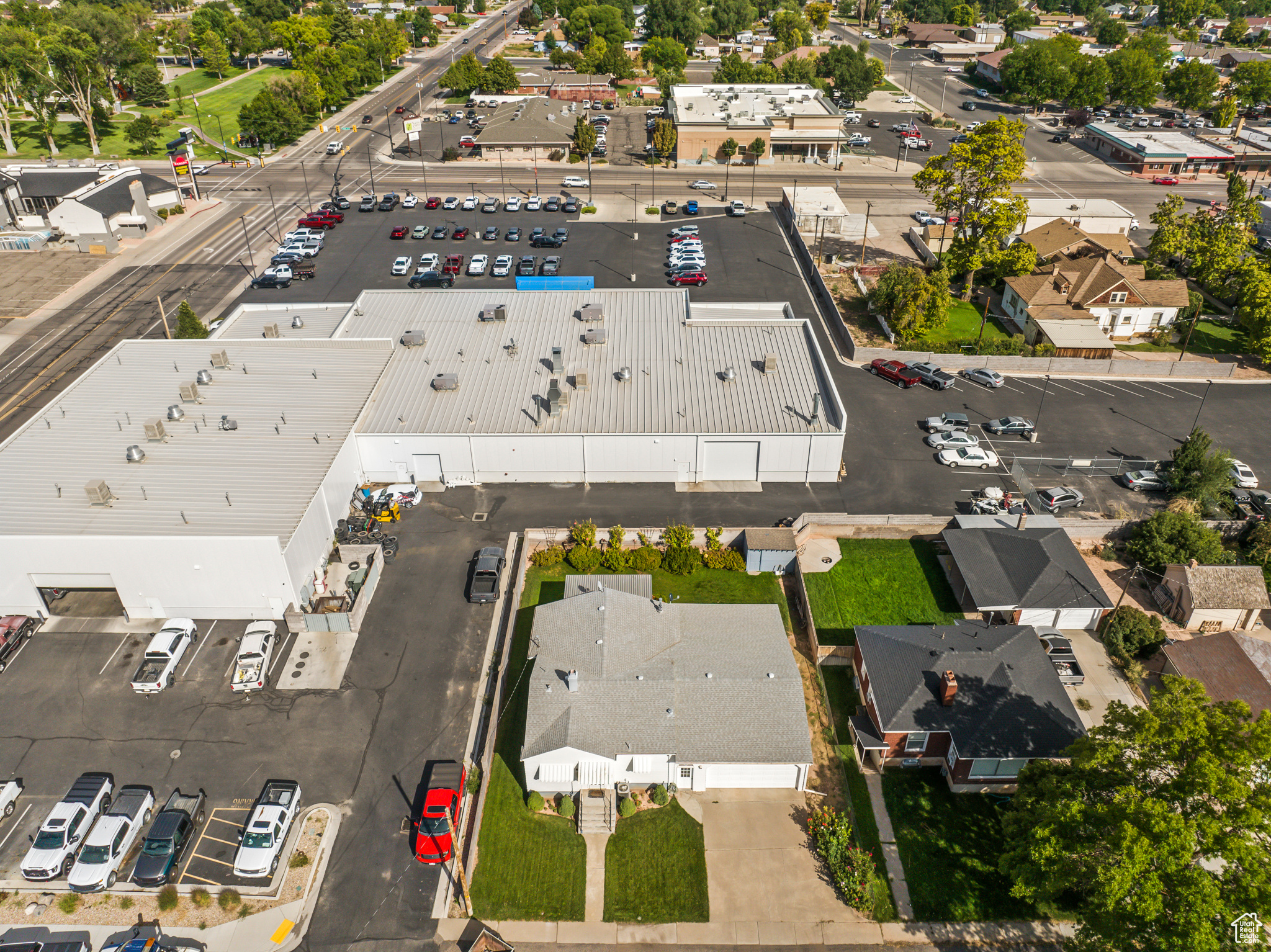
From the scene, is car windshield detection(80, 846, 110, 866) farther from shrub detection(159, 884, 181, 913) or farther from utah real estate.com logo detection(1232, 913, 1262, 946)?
utah real estate.com logo detection(1232, 913, 1262, 946)

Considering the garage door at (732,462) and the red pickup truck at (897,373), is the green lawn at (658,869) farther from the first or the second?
the red pickup truck at (897,373)

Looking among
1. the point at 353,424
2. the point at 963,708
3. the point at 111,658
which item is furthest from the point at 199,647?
the point at 963,708

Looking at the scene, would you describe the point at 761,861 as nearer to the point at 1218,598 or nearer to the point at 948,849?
the point at 948,849

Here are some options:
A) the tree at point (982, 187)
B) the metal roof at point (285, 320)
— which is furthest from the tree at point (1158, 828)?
the tree at point (982, 187)

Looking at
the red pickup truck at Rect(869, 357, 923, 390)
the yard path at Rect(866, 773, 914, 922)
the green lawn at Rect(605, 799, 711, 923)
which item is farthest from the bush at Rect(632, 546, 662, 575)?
the red pickup truck at Rect(869, 357, 923, 390)

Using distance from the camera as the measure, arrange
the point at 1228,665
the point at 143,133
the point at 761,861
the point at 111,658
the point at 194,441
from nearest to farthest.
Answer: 1. the point at 761,861
2. the point at 1228,665
3. the point at 111,658
4. the point at 194,441
5. the point at 143,133

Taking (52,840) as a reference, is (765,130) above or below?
above
